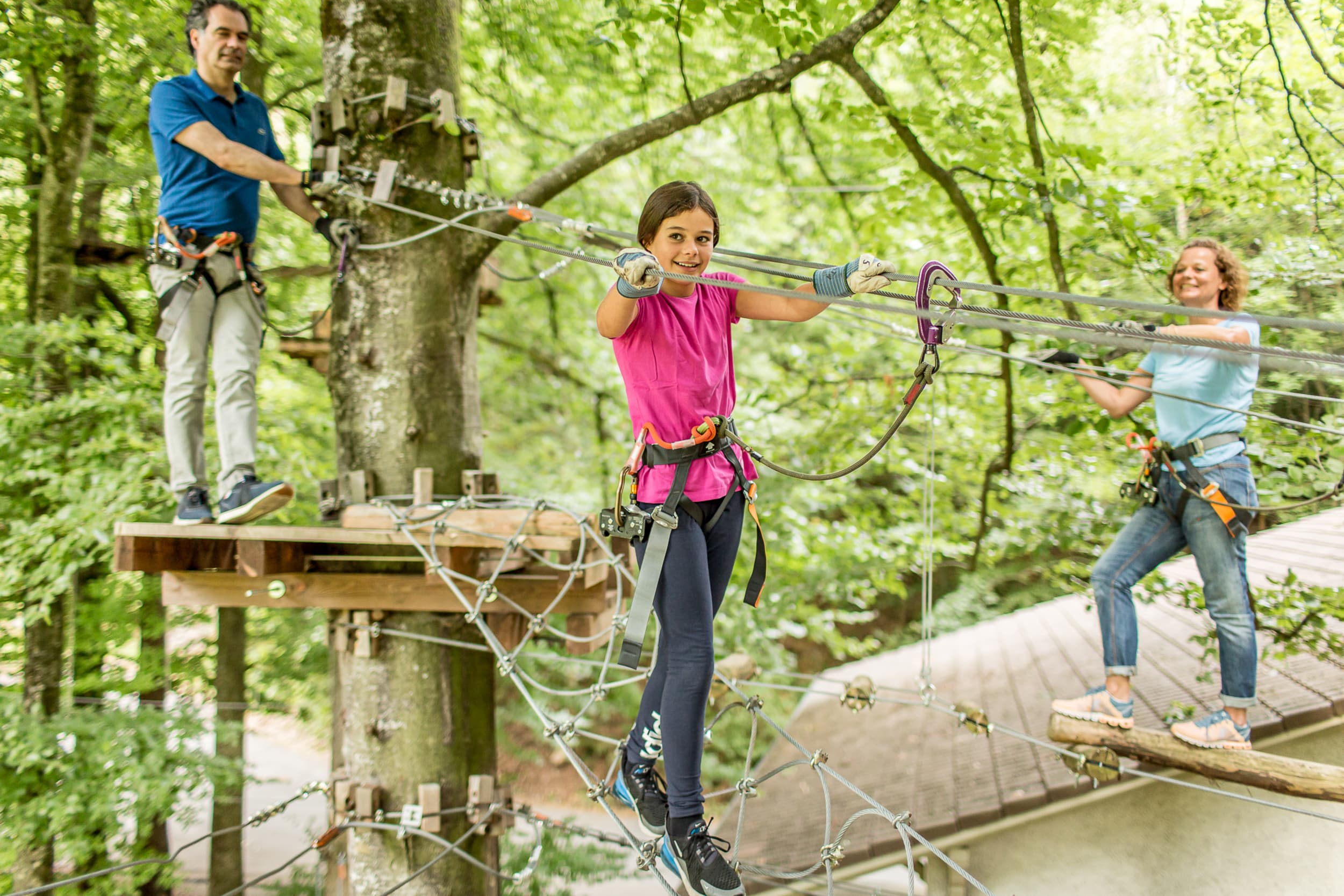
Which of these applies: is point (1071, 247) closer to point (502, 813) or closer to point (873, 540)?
point (873, 540)

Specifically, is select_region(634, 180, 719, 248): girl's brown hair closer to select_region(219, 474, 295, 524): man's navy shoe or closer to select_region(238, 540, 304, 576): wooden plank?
select_region(219, 474, 295, 524): man's navy shoe

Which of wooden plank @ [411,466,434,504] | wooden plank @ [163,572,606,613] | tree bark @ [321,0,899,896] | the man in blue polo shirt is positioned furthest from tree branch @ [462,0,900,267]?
wooden plank @ [163,572,606,613]

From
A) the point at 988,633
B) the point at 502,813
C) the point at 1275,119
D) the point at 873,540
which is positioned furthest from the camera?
the point at 988,633

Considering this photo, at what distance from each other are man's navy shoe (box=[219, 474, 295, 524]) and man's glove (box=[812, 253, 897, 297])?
6.49 feet

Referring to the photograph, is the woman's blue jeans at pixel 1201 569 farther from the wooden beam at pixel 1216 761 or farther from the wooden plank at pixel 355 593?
the wooden plank at pixel 355 593

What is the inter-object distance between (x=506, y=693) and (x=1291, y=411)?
8.77 m

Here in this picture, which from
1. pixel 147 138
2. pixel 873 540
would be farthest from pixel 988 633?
pixel 147 138

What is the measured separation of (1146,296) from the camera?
14.8 feet

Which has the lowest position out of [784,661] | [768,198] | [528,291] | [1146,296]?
[784,661]

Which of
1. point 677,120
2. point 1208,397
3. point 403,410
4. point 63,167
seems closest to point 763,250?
point 677,120

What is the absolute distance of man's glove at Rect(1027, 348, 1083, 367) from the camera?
3133 mm

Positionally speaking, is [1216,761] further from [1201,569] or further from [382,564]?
[382,564]

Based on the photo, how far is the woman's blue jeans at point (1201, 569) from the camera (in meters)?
3.09

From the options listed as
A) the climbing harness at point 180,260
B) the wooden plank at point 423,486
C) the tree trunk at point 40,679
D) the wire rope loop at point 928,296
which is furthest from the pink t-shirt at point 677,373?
the tree trunk at point 40,679
